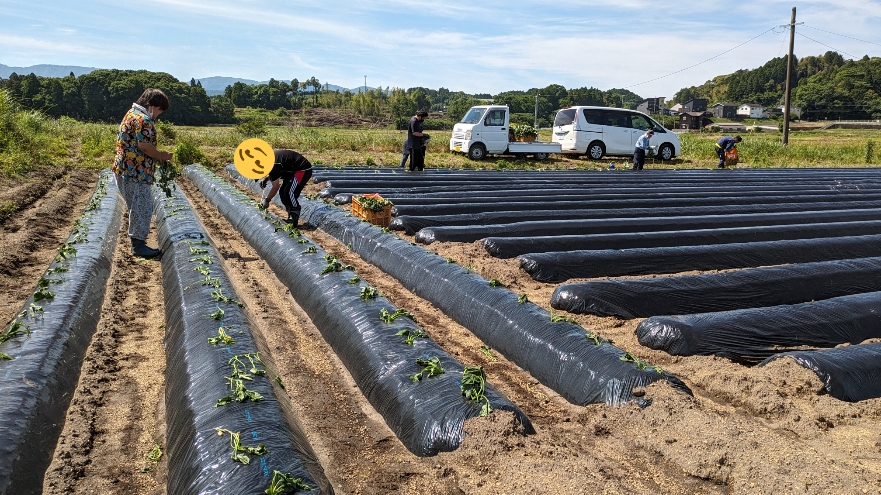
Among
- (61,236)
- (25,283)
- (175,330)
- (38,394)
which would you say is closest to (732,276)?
(175,330)

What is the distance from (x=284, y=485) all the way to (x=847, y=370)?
10.7ft

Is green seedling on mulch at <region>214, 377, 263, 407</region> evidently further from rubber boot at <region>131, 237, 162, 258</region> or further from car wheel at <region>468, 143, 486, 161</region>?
car wheel at <region>468, 143, 486, 161</region>

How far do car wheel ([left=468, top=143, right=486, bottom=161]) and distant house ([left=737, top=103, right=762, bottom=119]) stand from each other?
8573 centimetres

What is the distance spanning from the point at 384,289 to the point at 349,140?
703 inches

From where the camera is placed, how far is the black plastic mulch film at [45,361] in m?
2.75

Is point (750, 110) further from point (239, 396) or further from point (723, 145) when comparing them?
point (239, 396)

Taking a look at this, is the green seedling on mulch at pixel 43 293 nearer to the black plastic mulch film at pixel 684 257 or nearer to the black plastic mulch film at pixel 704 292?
the black plastic mulch film at pixel 704 292

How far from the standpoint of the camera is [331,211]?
8.63 metres

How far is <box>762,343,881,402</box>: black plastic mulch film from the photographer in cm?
358

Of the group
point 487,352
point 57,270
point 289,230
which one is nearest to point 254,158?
Answer: point 289,230

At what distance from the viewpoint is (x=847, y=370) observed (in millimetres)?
3658

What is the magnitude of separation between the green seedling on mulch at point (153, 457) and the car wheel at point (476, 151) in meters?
16.3

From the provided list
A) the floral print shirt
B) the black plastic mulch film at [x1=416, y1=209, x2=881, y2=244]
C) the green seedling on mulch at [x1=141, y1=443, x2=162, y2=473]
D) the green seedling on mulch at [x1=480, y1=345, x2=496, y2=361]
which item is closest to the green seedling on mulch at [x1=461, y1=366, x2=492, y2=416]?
the green seedling on mulch at [x1=480, y1=345, x2=496, y2=361]

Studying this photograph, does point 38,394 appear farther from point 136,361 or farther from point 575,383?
point 575,383
